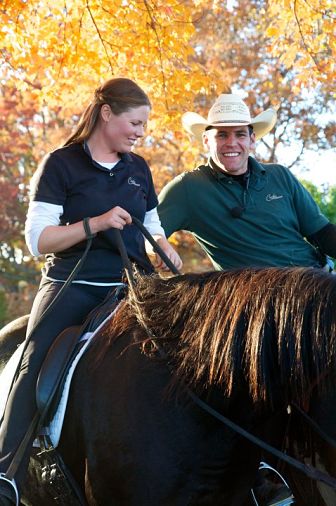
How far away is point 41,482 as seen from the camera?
4.00m

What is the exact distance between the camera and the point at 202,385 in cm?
339

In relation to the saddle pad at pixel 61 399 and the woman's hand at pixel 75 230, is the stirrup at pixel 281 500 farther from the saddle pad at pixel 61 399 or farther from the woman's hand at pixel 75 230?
the woman's hand at pixel 75 230

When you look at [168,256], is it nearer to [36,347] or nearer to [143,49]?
[36,347]

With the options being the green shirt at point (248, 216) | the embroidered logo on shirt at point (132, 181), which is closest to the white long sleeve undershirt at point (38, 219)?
the embroidered logo on shirt at point (132, 181)

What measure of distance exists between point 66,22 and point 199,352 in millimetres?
6571

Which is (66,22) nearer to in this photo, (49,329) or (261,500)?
(49,329)

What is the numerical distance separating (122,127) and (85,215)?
50 cm

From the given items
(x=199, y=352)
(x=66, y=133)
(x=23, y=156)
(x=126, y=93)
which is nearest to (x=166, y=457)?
(x=199, y=352)

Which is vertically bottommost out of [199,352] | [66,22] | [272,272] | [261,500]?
[261,500]

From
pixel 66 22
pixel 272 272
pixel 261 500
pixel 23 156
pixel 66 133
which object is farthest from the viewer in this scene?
pixel 23 156

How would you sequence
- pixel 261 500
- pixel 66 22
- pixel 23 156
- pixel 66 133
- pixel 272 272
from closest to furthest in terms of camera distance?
pixel 272 272
pixel 261 500
pixel 66 22
pixel 66 133
pixel 23 156

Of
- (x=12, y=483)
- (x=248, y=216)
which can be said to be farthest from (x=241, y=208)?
(x=12, y=483)

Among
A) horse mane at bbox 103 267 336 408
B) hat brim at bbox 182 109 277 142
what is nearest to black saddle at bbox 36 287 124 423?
horse mane at bbox 103 267 336 408

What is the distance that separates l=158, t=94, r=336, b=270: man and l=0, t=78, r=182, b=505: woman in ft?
3.72
